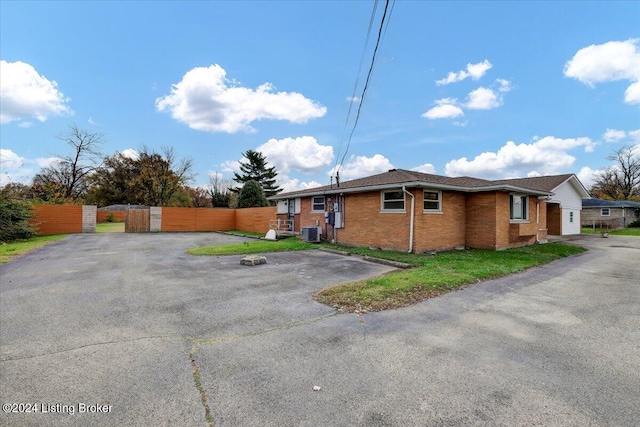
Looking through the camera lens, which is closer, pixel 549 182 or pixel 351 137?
pixel 351 137

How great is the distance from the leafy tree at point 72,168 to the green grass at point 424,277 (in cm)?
3554

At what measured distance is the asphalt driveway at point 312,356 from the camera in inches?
90.0

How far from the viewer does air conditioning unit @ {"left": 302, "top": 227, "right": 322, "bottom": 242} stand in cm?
1488

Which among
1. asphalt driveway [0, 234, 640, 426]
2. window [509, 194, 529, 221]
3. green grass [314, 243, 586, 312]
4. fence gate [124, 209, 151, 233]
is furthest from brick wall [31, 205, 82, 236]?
window [509, 194, 529, 221]

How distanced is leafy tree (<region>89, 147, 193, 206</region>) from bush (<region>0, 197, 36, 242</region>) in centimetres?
2035

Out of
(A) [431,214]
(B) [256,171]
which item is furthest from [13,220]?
(B) [256,171]

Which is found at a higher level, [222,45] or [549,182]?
[222,45]

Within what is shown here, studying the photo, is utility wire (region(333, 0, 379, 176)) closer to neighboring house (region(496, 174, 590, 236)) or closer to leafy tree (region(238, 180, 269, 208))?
neighboring house (region(496, 174, 590, 236))

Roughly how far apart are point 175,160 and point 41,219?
18.8 m

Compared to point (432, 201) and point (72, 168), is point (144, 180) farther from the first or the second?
point (432, 201)

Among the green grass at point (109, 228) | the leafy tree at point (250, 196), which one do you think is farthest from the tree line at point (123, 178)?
the green grass at point (109, 228)

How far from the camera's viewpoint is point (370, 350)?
3.36 m

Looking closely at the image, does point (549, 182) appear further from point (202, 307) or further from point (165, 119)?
point (165, 119)

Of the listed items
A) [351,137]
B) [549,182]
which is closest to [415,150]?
[351,137]
